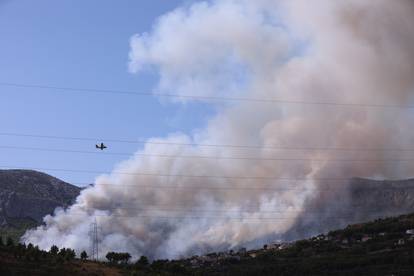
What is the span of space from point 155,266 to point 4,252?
43.6 metres

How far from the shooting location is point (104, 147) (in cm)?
16000

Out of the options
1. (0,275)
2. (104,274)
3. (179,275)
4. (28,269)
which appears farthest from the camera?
(179,275)

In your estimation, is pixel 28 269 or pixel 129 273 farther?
pixel 129 273

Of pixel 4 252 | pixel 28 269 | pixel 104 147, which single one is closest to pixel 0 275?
pixel 28 269

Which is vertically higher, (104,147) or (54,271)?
(104,147)

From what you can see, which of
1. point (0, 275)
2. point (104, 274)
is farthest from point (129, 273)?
point (0, 275)

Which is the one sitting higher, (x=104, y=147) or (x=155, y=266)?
(x=104, y=147)

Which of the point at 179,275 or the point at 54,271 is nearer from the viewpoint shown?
the point at 54,271

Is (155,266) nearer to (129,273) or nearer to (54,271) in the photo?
(129,273)

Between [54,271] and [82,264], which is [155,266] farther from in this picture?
[54,271]

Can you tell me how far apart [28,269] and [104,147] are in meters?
44.8

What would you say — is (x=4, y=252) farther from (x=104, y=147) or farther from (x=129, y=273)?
(x=104, y=147)

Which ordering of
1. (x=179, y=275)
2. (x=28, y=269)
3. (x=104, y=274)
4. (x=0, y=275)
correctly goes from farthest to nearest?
(x=179, y=275) → (x=104, y=274) → (x=28, y=269) → (x=0, y=275)

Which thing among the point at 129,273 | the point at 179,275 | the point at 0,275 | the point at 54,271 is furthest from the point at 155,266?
the point at 0,275
